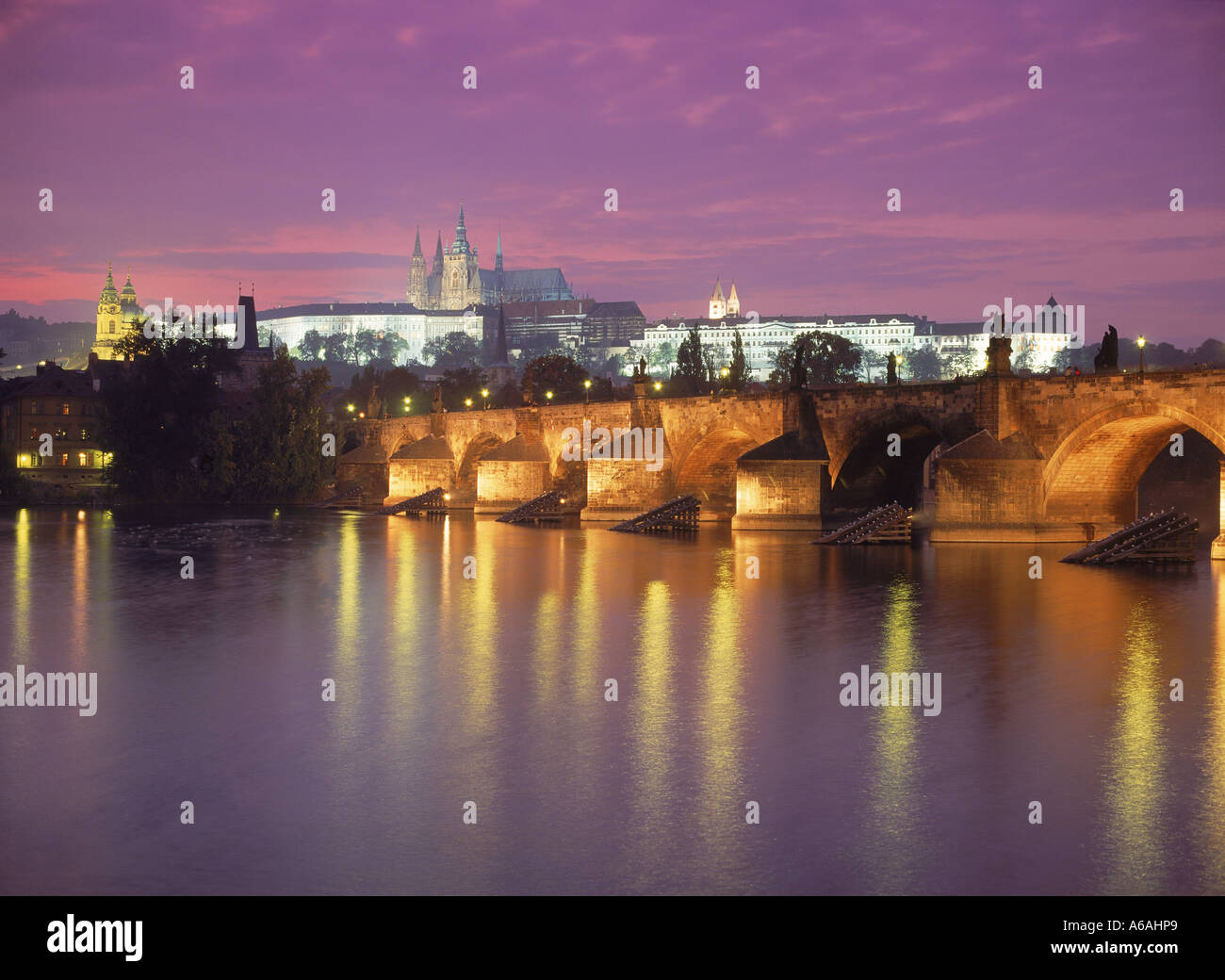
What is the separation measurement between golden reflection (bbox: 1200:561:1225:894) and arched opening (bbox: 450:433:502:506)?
5331 centimetres

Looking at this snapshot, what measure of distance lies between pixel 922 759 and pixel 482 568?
862 inches

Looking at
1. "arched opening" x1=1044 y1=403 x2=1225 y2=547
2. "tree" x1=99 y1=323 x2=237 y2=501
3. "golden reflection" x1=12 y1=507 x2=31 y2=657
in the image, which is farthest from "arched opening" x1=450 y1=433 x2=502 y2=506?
"arched opening" x1=1044 y1=403 x2=1225 y2=547

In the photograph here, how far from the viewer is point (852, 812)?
9.95m

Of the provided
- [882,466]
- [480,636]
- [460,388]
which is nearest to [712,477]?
[882,466]

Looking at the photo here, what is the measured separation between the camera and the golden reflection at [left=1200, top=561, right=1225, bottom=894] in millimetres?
8613

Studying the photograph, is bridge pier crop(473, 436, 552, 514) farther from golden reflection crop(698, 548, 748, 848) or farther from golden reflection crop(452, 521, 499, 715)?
golden reflection crop(698, 548, 748, 848)

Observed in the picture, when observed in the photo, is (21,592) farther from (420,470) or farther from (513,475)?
(420,470)

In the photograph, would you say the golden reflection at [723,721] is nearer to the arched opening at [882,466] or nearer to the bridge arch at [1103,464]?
the bridge arch at [1103,464]

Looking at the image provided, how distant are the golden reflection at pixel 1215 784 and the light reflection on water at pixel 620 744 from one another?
5cm

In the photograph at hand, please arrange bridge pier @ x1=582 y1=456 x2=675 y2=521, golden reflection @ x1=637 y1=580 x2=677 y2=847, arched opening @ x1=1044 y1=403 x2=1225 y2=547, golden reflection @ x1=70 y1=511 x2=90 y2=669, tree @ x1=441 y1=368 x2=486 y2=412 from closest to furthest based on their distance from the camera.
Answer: golden reflection @ x1=637 y1=580 x2=677 y2=847, golden reflection @ x1=70 y1=511 x2=90 y2=669, arched opening @ x1=1044 y1=403 x2=1225 y2=547, bridge pier @ x1=582 y1=456 x2=675 y2=521, tree @ x1=441 y1=368 x2=486 y2=412

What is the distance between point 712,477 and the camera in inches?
2108

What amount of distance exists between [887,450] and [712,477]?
9724mm

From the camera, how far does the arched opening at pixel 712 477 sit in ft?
172

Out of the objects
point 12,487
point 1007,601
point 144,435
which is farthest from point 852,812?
point 12,487
